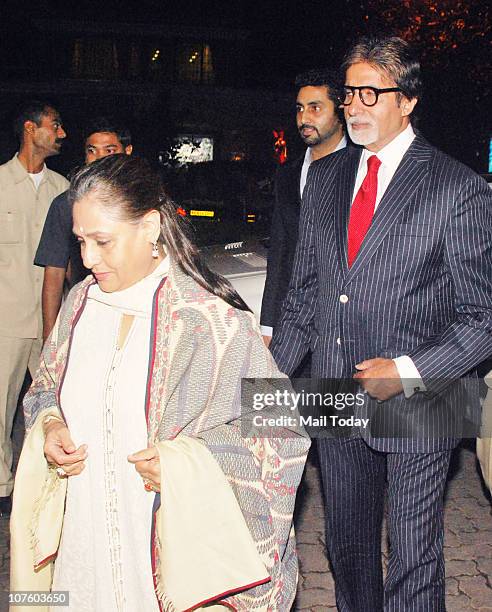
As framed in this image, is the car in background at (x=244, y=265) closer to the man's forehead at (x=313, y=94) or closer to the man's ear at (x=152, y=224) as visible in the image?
the man's forehead at (x=313, y=94)

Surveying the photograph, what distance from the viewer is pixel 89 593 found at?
2.72m

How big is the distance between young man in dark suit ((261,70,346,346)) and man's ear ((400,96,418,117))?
133 centimetres

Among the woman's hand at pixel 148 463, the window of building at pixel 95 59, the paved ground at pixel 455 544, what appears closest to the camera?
the woman's hand at pixel 148 463

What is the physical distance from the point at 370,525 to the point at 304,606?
867 mm

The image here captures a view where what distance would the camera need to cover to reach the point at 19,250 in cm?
511

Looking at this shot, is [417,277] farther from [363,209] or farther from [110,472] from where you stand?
[110,472]

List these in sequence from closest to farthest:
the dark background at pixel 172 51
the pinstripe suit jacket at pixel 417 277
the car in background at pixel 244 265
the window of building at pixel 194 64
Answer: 1. the pinstripe suit jacket at pixel 417 277
2. the car in background at pixel 244 265
3. the dark background at pixel 172 51
4. the window of building at pixel 194 64

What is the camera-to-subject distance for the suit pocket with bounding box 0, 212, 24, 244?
5.07 m

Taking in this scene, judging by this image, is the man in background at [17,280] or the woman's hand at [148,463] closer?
the woman's hand at [148,463]

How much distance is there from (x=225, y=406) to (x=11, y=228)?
9.58ft

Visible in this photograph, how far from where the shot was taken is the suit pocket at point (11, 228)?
5070 mm

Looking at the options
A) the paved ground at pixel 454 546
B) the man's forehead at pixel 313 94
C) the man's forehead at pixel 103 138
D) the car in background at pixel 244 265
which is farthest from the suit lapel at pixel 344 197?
the car in background at pixel 244 265

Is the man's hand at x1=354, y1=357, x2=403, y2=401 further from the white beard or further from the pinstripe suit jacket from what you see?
the white beard

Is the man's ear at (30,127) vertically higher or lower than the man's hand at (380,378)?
higher
